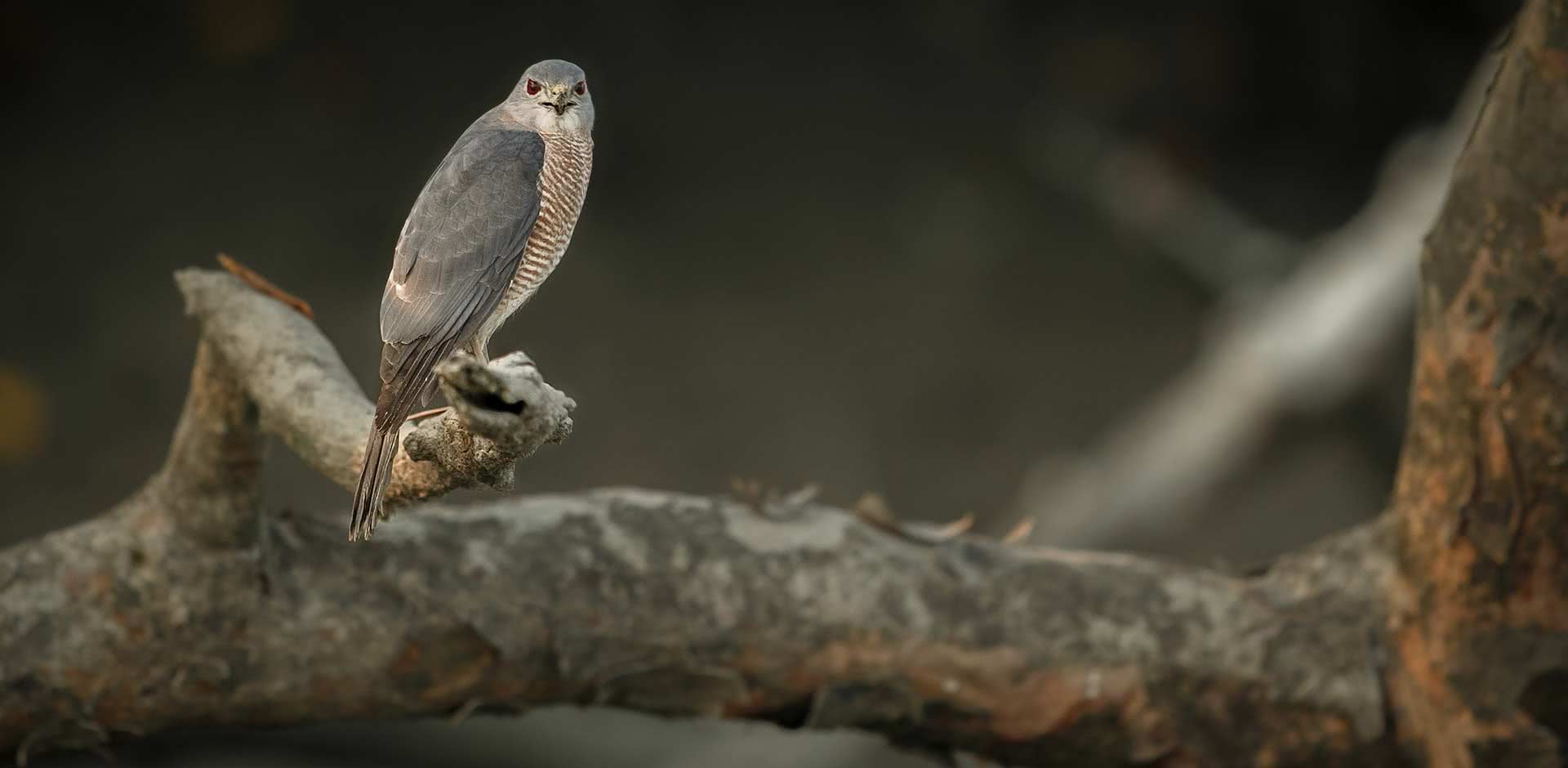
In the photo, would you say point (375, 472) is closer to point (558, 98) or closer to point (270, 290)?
point (558, 98)

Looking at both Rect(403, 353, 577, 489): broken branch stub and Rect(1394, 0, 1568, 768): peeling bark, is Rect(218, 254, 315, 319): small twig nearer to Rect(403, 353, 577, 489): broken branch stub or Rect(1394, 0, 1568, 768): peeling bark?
Rect(403, 353, 577, 489): broken branch stub

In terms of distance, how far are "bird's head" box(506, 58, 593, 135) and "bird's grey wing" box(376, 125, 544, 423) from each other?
36 mm

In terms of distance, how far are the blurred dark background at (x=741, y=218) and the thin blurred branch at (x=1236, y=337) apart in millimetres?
142

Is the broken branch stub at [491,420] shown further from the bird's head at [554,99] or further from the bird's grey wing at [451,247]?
the bird's head at [554,99]

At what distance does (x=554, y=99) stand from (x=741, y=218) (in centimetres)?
360

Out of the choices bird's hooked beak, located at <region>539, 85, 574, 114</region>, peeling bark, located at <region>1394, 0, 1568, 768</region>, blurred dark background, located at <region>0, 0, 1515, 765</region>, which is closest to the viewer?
bird's hooked beak, located at <region>539, 85, 574, 114</region>

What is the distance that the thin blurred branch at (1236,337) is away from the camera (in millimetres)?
4449

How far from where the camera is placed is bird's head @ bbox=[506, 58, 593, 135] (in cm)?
125

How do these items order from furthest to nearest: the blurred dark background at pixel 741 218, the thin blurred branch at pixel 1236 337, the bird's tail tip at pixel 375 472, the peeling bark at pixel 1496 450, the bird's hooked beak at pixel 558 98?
the thin blurred branch at pixel 1236 337 → the blurred dark background at pixel 741 218 → the peeling bark at pixel 1496 450 → the bird's tail tip at pixel 375 472 → the bird's hooked beak at pixel 558 98

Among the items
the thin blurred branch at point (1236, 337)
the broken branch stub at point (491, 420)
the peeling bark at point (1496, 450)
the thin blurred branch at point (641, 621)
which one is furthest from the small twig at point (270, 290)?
the thin blurred branch at point (1236, 337)

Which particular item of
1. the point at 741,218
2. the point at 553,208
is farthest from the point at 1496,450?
the point at 741,218

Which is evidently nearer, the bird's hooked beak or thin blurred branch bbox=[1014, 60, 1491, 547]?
the bird's hooked beak

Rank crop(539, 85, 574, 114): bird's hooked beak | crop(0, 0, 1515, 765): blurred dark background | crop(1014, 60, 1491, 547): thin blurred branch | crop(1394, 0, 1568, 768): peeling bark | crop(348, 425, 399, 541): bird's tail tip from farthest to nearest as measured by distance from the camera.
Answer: crop(1014, 60, 1491, 547): thin blurred branch < crop(0, 0, 1515, 765): blurred dark background < crop(1394, 0, 1568, 768): peeling bark < crop(348, 425, 399, 541): bird's tail tip < crop(539, 85, 574, 114): bird's hooked beak

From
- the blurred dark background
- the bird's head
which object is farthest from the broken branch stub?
the blurred dark background
